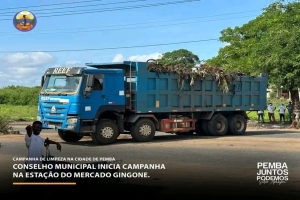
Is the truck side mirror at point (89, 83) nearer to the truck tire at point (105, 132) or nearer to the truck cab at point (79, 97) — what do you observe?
the truck cab at point (79, 97)

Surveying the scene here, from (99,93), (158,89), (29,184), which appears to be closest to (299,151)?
(158,89)

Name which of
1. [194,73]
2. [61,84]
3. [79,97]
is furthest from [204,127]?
[61,84]

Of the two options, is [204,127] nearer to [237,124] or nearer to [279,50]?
[237,124]

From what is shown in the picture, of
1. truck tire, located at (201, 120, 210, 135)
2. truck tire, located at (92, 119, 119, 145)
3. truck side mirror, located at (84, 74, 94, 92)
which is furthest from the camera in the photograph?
truck tire, located at (201, 120, 210, 135)

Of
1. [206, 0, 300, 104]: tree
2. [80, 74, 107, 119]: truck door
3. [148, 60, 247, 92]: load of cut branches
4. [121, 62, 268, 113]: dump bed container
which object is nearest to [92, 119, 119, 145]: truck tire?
[80, 74, 107, 119]: truck door

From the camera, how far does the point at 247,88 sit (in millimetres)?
19906

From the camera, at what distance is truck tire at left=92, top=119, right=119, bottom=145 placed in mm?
15070

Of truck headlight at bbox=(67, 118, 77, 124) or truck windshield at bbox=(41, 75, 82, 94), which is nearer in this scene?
truck headlight at bbox=(67, 118, 77, 124)

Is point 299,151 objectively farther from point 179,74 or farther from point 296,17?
point 296,17

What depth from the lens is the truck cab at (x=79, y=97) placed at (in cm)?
1458

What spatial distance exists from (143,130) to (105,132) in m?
1.62

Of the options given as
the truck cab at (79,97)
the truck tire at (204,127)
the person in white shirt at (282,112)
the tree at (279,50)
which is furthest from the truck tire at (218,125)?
the person in white shirt at (282,112)

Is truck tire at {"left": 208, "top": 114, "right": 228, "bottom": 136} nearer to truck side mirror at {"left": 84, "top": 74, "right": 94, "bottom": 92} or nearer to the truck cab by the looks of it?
the truck cab

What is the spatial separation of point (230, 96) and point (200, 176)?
1010 cm
